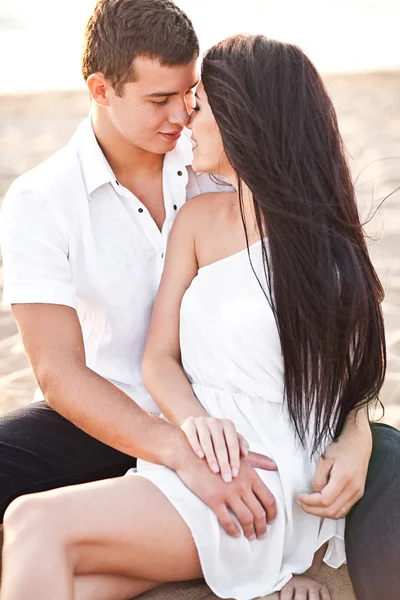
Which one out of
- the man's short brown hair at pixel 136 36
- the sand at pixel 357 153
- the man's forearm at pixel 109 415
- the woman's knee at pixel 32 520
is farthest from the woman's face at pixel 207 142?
the sand at pixel 357 153

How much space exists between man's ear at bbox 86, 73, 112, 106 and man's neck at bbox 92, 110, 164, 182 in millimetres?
42

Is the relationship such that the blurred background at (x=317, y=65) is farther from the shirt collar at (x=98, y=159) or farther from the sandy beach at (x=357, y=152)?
the shirt collar at (x=98, y=159)

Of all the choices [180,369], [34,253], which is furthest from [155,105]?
[180,369]

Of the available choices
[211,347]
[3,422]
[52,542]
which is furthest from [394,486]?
[3,422]

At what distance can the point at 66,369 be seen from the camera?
102 inches

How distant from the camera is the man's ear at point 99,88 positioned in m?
2.97

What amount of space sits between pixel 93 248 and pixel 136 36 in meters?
0.62

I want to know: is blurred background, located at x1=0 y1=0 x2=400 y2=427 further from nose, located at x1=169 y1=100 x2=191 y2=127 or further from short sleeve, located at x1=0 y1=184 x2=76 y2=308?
short sleeve, located at x1=0 y1=184 x2=76 y2=308

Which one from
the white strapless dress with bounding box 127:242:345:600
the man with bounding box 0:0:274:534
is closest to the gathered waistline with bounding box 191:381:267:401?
the white strapless dress with bounding box 127:242:345:600

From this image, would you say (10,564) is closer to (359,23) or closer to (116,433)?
(116,433)

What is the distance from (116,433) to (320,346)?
55cm

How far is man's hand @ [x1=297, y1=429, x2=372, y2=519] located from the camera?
231 centimetres

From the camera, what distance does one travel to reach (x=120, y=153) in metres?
2.97

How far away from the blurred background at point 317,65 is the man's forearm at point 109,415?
1.06 metres
